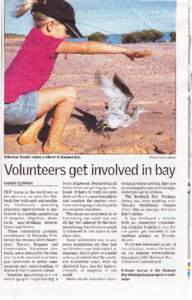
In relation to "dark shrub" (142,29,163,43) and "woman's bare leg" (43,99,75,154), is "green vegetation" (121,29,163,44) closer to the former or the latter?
"dark shrub" (142,29,163,43)

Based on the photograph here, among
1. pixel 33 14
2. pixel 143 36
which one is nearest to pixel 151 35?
pixel 143 36

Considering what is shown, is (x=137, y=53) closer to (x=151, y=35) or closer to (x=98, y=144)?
(x=151, y=35)

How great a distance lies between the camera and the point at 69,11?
0.47 m

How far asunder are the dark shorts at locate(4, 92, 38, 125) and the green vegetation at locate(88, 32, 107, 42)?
102 millimetres

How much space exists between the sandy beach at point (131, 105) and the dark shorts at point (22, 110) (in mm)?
12

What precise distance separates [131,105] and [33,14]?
0.18 meters

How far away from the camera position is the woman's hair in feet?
1.55

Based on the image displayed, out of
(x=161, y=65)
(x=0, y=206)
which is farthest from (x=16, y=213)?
(x=161, y=65)

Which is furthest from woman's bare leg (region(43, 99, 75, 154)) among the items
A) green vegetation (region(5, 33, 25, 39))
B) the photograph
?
green vegetation (region(5, 33, 25, 39))

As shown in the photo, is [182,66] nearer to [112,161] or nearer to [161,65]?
[161,65]

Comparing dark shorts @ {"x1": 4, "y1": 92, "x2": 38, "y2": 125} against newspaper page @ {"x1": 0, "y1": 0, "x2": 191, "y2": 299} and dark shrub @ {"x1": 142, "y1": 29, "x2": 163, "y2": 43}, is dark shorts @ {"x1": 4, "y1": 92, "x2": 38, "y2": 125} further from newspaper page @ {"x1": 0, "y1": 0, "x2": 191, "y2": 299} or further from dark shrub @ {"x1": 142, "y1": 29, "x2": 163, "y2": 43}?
dark shrub @ {"x1": 142, "y1": 29, "x2": 163, "y2": 43}

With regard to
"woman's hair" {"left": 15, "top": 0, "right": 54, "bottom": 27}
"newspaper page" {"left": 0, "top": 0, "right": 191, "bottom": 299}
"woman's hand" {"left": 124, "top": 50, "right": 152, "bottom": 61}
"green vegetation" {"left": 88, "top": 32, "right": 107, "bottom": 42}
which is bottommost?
"newspaper page" {"left": 0, "top": 0, "right": 191, "bottom": 299}

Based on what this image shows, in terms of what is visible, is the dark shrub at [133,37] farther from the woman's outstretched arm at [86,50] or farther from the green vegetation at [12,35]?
the green vegetation at [12,35]

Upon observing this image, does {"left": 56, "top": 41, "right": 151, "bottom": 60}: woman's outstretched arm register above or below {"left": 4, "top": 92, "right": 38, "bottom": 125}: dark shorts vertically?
above
